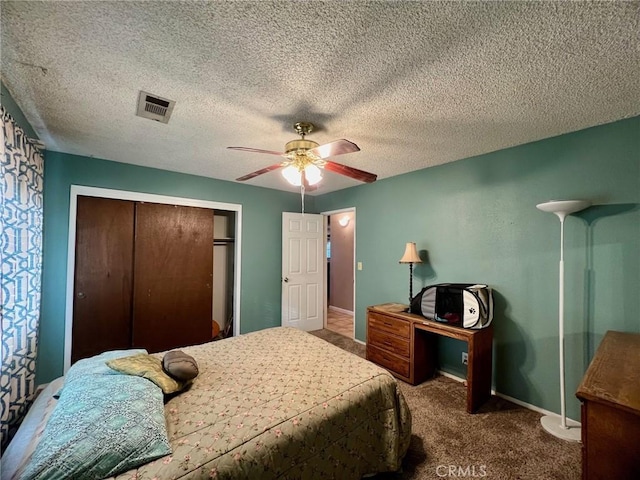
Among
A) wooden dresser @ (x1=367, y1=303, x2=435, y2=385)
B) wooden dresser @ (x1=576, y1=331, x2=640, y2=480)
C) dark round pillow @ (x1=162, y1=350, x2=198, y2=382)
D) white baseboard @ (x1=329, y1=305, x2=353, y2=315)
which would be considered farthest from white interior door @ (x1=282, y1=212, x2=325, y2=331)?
wooden dresser @ (x1=576, y1=331, x2=640, y2=480)

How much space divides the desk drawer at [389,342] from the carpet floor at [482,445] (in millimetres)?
417

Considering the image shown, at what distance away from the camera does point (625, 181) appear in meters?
1.97

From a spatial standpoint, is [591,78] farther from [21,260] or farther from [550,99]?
[21,260]

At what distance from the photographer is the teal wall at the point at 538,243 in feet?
6.52

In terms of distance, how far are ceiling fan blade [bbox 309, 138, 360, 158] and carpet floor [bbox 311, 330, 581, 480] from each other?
82.3 inches

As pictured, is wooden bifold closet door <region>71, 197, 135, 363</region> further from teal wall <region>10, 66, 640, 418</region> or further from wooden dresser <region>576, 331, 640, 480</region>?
wooden dresser <region>576, 331, 640, 480</region>

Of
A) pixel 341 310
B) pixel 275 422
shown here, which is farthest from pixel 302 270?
pixel 275 422

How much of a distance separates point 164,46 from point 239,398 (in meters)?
1.86

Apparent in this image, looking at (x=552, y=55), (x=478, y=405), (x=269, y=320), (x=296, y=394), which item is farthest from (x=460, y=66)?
(x=269, y=320)

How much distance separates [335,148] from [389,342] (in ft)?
7.22

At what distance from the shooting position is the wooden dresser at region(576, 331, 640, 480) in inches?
38.2

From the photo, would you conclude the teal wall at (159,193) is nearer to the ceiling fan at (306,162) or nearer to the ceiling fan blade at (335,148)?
the ceiling fan at (306,162)

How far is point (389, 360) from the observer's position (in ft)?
9.59

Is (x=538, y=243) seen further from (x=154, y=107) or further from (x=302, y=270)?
(x=154, y=107)
